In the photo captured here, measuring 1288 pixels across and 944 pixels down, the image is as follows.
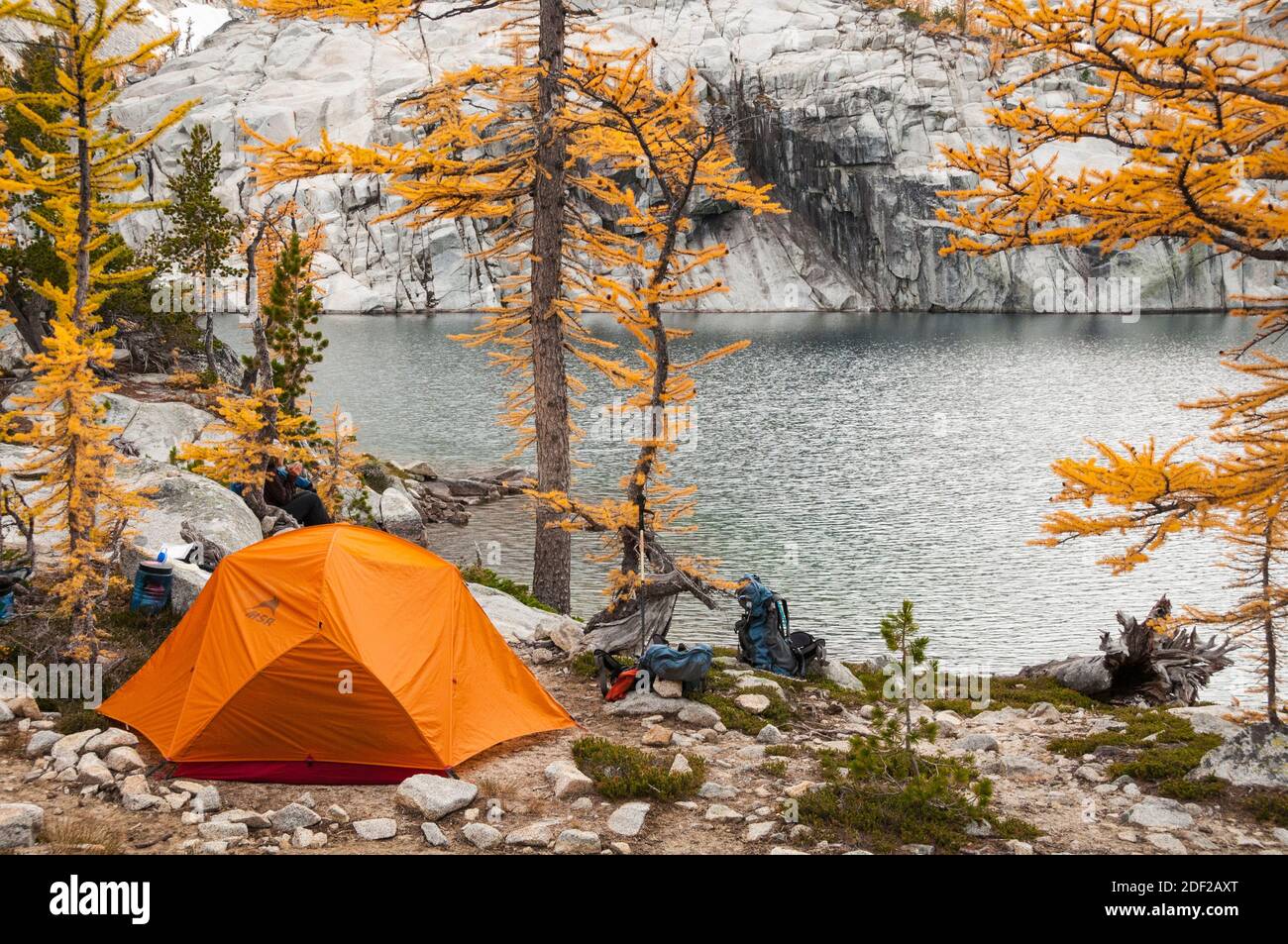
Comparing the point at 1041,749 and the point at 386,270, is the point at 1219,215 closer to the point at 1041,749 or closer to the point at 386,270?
the point at 1041,749

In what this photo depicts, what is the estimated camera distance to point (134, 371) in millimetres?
34281

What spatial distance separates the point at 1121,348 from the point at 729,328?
104ft

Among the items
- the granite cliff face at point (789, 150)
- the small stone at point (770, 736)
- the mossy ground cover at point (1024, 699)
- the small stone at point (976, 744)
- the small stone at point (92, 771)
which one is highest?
the granite cliff face at point (789, 150)

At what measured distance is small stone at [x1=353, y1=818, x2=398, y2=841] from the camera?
24.3 feet

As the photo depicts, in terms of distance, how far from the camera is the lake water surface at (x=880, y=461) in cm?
2064

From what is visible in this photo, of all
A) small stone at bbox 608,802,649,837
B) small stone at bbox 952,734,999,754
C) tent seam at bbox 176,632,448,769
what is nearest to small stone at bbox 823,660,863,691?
small stone at bbox 952,734,999,754

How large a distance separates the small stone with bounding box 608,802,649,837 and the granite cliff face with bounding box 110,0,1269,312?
94.0 meters

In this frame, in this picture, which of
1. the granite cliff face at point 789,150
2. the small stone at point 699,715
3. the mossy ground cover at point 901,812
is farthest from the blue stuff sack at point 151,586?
the granite cliff face at point 789,150

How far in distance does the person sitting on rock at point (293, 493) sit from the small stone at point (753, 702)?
927 centimetres

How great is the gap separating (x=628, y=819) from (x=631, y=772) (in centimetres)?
88

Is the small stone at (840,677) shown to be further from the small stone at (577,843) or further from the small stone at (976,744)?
the small stone at (577,843)

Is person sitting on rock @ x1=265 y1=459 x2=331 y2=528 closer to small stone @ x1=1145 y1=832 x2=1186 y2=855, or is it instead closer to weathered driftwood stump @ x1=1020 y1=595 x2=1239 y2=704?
weathered driftwood stump @ x1=1020 y1=595 x2=1239 y2=704

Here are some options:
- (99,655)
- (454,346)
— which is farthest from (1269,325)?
(454,346)
